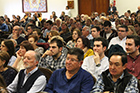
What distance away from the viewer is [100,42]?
3754mm

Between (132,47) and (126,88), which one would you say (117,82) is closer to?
(126,88)

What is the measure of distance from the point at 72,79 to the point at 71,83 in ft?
0.16

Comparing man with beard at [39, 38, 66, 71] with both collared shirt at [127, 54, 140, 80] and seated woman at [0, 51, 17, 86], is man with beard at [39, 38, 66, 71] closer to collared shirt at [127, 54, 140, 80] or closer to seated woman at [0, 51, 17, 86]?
seated woman at [0, 51, 17, 86]

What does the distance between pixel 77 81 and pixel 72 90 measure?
0.12m

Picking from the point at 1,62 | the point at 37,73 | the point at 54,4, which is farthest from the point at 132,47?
the point at 54,4

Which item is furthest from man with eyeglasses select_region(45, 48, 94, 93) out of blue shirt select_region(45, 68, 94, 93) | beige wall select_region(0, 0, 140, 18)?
beige wall select_region(0, 0, 140, 18)

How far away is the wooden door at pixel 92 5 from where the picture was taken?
1816 cm

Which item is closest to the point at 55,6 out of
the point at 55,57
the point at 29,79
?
the point at 55,57

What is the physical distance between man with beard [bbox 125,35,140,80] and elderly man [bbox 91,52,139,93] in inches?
31.3

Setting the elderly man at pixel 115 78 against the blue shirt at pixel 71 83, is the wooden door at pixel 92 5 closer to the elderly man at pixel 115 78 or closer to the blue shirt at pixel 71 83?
the blue shirt at pixel 71 83

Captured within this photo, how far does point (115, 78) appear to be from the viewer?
2.64 meters

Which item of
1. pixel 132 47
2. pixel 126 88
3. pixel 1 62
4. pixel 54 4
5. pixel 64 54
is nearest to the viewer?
pixel 126 88

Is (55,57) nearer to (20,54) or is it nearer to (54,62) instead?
(54,62)

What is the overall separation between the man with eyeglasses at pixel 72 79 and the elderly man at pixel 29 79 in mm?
115
